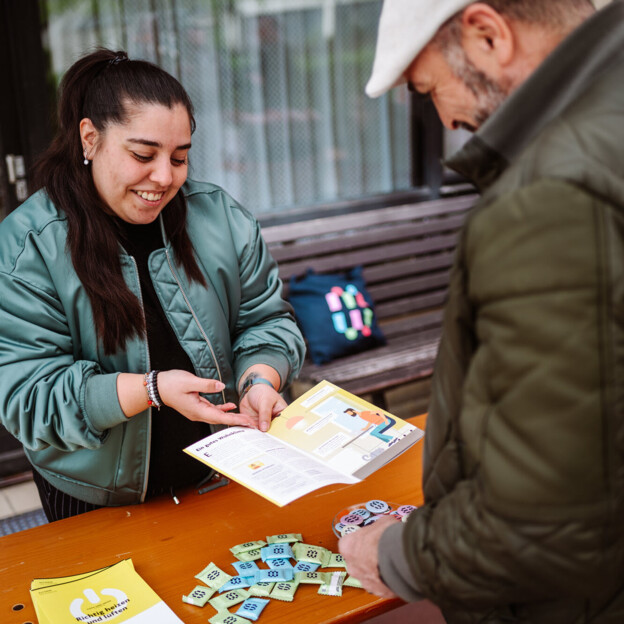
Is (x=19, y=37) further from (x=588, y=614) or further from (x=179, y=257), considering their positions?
(x=588, y=614)

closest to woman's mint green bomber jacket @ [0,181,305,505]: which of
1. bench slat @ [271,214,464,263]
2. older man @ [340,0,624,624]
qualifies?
older man @ [340,0,624,624]

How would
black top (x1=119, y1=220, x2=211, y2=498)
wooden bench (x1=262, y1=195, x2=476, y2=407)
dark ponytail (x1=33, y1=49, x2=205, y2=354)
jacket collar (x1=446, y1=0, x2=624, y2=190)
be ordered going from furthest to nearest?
wooden bench (x1=262, y1=195, x2=476, y2=407) → black top (x1=119, y1=220, x2=211, y2=498) → dark ponytail (x1=33, y1=49, x2=205, y2=354) → jacket collar (x1=446, y1=0, x2=624, y2=190)

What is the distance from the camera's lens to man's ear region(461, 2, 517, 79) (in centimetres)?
87

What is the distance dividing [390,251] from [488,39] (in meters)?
3.23

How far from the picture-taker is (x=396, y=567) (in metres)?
0.96

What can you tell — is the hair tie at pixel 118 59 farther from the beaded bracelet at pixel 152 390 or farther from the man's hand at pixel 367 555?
the man's hand at pixel 367 555

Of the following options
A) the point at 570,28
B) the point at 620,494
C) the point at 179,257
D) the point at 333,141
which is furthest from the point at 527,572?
the point at 333,141

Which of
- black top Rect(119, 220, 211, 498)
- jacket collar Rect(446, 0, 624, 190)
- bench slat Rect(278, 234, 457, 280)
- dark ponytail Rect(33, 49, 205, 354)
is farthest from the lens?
bench slat Rect(278, 234, 457, 280)

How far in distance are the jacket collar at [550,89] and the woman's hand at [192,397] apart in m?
0.85

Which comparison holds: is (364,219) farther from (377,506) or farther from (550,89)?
(550,89)

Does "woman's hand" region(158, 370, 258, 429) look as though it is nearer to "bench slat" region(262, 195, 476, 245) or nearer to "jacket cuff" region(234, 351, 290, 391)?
"jacket cuff" region(234, 351, 290, 391)

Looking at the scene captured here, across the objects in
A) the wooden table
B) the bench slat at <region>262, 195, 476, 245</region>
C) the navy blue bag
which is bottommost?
the navy blue bag

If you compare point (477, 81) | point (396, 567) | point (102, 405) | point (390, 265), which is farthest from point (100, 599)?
point (390, 265)

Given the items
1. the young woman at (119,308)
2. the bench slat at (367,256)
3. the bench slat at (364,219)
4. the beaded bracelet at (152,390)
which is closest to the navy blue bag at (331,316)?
the bench slat at (367,256)
